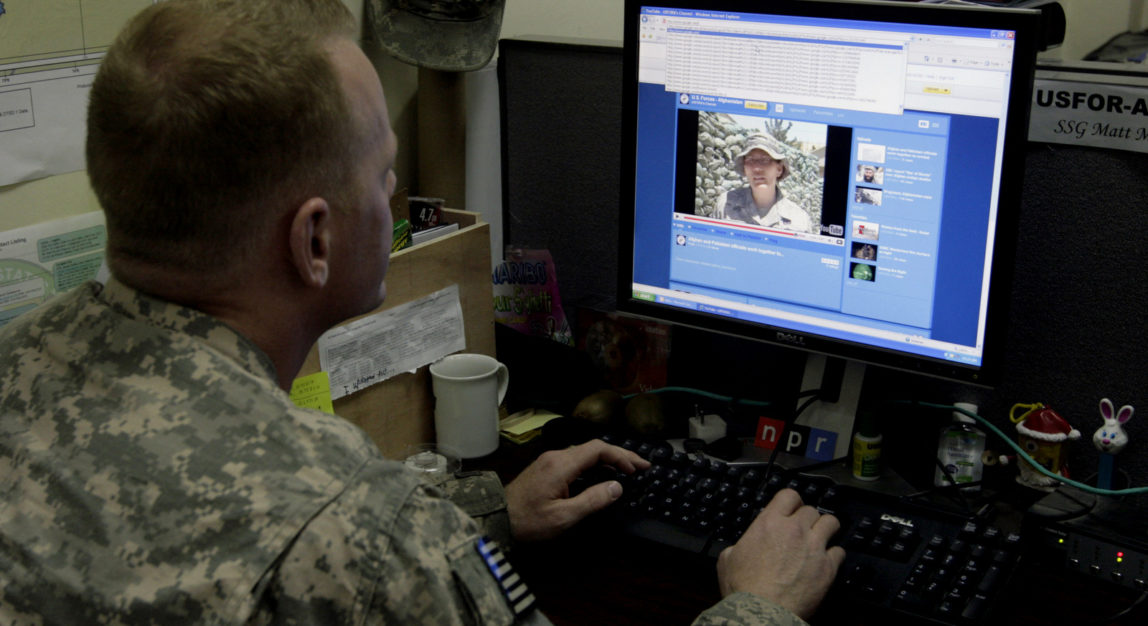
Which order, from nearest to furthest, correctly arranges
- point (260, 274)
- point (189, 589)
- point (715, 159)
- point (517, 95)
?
point (189, 589)
point (260, 274)
point (715, 159)
point (517, 95)

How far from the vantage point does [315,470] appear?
2.17 ft

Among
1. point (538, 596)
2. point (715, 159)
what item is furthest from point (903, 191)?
point (538, 596)

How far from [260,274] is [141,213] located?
8 cm

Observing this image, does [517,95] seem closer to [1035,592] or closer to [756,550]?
[756,550]


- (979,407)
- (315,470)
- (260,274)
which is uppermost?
(260,274)

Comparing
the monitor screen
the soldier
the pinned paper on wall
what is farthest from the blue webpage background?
the pinned paper on wall

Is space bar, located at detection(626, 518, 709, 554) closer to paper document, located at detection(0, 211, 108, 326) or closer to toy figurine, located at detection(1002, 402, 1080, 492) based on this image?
toy figurine, located at detection(1002, 402, 1080, 492)

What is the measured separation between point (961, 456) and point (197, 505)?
81 cm

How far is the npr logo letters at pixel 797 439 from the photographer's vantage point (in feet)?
3.97

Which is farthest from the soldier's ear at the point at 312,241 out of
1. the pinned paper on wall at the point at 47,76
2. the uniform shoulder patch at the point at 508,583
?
the pinned paper on wall at the point at 47,76

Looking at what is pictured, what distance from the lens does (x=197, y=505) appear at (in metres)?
0.64

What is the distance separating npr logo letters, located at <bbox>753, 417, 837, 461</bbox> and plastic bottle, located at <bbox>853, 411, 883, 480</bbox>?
0.15 feet

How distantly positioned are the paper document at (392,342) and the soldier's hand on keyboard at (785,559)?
0.46m

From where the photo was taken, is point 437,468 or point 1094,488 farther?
point 437,468
